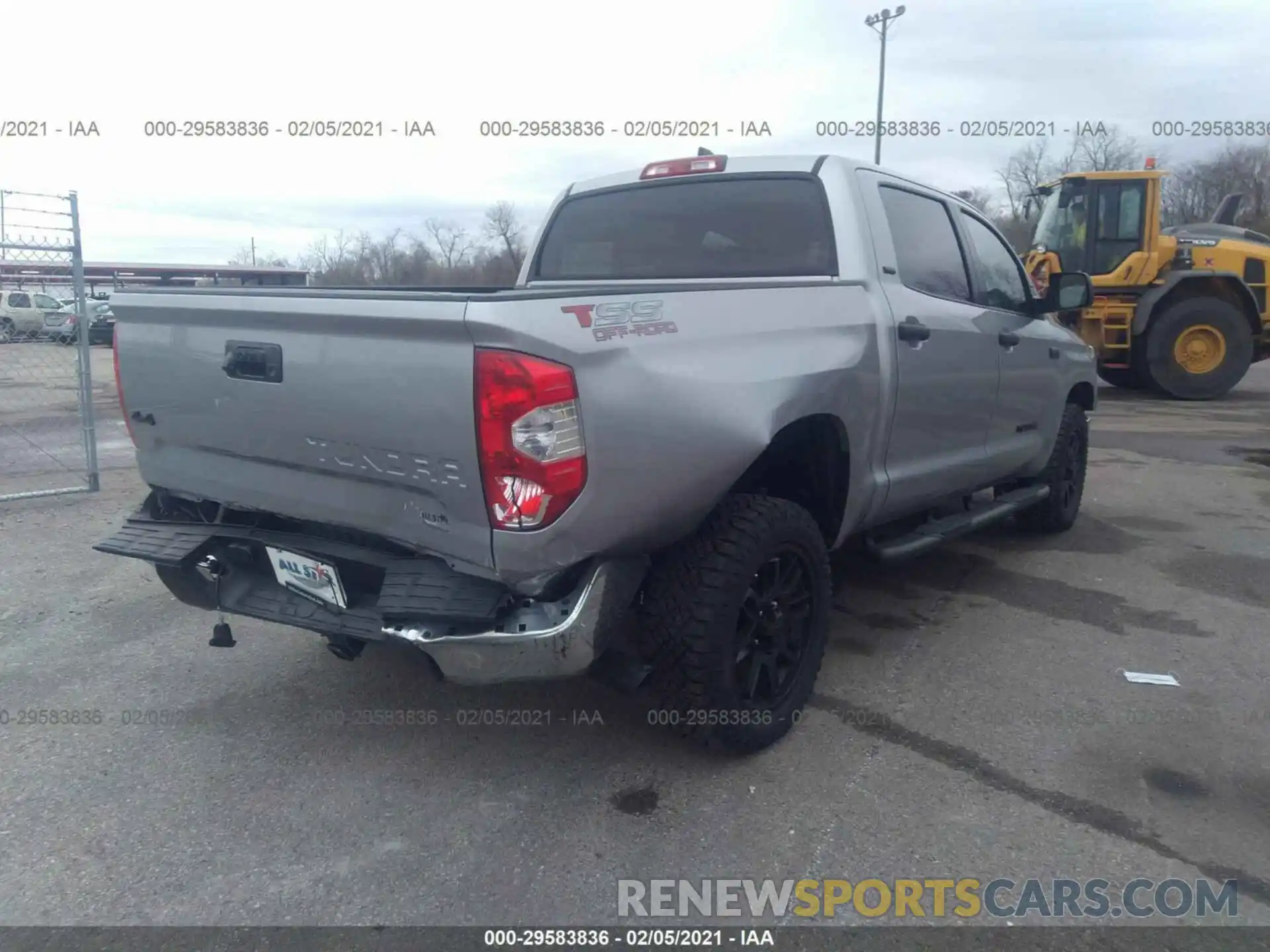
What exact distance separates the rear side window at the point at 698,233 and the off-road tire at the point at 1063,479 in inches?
102

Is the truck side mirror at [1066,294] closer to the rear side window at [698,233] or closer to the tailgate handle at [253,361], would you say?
the rear side window at [698,233]

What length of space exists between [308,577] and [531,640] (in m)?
0.83

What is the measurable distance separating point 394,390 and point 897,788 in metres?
2.01

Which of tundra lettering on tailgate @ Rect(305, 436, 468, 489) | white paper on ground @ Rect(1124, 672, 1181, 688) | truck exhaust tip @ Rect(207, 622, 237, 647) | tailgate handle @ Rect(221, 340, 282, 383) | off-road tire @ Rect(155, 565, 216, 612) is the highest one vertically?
tailgate handle @ Rect(221, 340, 282, 383)

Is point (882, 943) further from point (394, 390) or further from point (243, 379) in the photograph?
point (243, 379)

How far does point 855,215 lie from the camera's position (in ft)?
13.3

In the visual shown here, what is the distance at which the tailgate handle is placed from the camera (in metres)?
3.01

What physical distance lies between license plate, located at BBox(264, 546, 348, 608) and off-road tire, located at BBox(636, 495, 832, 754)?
3.06ft

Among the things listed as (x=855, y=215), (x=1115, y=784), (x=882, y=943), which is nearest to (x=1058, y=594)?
(x=1115, y=784)

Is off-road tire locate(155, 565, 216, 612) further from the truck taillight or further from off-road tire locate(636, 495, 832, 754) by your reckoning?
off-road tire locate(636, 495, 832, 754)

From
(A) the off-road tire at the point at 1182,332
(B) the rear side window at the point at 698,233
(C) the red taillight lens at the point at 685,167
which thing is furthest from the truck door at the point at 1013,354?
(A) the off-road tire at the point at 1182,332

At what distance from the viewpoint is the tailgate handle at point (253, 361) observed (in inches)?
119

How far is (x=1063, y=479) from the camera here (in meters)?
6.13

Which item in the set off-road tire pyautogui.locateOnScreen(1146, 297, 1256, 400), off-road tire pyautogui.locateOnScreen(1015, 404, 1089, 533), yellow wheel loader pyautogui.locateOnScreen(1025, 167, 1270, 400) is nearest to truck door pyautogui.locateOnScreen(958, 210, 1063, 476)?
off-road tire pyautogui.locateOnScreen(1015, 404, 1089, 533)
